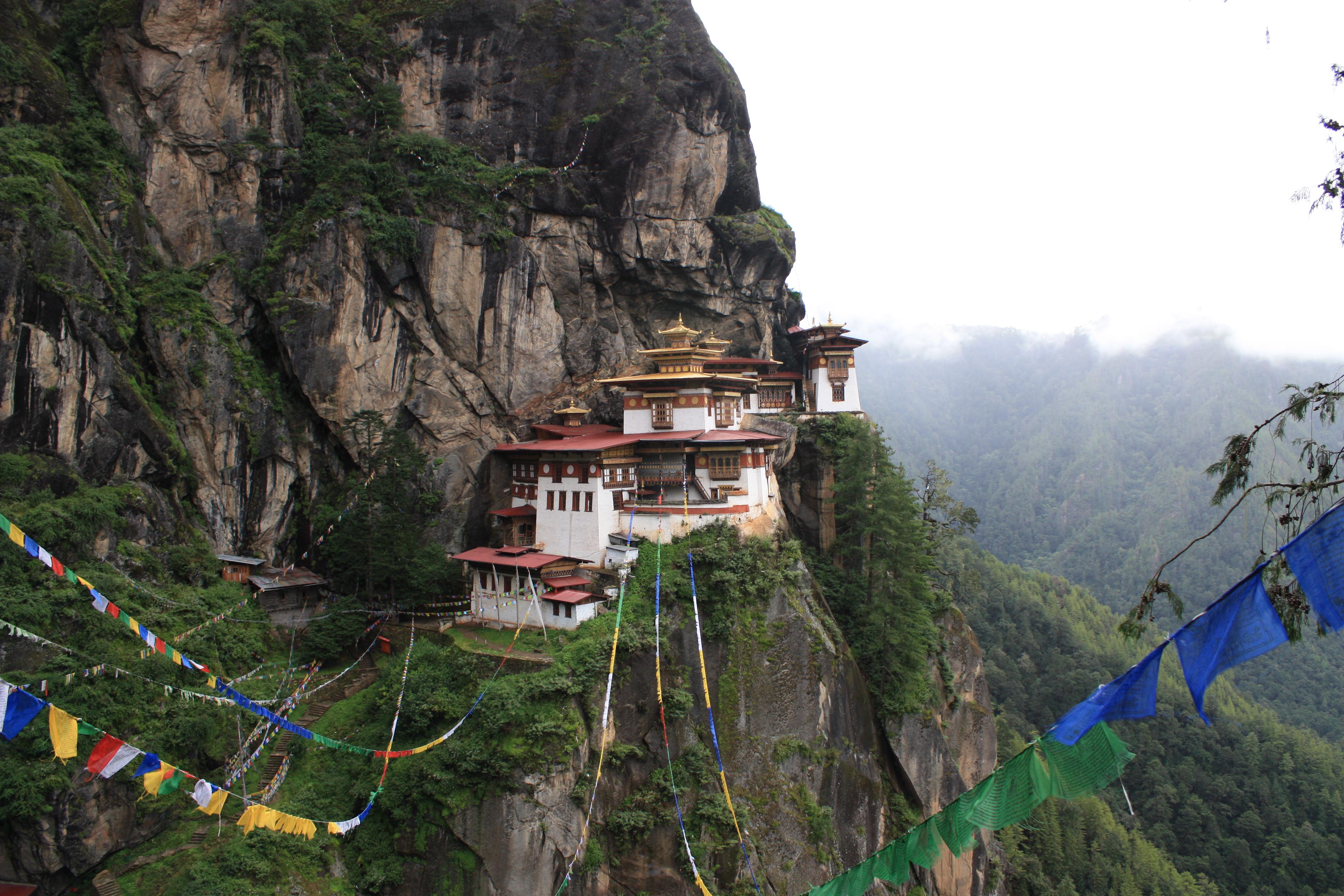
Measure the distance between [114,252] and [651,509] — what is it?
21.7m

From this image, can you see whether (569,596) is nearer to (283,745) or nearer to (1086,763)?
(283,745)

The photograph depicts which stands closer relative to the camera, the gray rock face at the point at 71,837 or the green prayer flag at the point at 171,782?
the green prayer flag at the point at 171,782

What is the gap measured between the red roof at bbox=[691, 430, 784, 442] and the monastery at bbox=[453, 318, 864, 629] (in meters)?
0.08

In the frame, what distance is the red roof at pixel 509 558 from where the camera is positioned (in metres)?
24.9

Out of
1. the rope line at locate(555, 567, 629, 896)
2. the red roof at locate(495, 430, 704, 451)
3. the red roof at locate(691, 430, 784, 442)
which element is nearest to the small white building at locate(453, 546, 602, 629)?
the rope line at locate(555, 567, 629, 896)

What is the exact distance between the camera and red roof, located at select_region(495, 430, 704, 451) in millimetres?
27188

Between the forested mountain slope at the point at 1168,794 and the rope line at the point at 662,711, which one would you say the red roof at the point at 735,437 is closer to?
the rope line at the point at 662,711

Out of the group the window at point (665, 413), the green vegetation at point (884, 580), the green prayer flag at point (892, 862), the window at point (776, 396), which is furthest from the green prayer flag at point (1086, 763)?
the window at point (776, 396)

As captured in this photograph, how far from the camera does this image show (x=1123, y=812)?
1955 inches

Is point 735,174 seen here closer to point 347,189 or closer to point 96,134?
point 347,189

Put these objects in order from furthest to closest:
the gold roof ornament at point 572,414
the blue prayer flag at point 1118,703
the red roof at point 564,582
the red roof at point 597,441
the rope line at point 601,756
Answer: the gold roof ornament at point 572,414 < the red roof at point 597,441 < the red roof at point 564,582 < the rope line at point 601,756 < the blue prayer flag at point 1118,703

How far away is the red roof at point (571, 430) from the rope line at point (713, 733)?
873 cm

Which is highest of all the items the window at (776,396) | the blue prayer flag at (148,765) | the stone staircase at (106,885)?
the window at (776,396)

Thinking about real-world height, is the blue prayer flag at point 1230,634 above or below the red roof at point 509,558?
below
